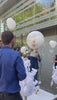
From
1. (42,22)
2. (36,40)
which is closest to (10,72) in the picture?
(36,40)

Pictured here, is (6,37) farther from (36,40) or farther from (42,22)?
(42,22)

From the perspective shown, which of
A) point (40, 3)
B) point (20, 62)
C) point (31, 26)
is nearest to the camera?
point (20, 62)

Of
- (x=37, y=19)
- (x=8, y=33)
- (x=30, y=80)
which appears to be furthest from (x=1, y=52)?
(x=37, y=19)

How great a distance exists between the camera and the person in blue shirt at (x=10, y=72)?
5.56ft

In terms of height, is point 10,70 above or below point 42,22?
below

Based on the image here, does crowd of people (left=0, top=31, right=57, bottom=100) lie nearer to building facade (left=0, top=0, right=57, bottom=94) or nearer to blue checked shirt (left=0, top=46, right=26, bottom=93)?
blue checked shirt (left=0, top=46, right=26, bottom=93)

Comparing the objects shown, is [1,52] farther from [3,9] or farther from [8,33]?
[3,9]

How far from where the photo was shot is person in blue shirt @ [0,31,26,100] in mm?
1694

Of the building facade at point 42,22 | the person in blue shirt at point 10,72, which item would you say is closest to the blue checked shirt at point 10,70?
the person in blue shirt at point 10,72

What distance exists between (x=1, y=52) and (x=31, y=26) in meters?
8.95

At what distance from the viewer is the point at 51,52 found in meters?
9.41

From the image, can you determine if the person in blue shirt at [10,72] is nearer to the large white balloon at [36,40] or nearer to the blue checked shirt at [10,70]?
the blue checked shirt at [10,70]

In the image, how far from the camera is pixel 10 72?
171 centimetres

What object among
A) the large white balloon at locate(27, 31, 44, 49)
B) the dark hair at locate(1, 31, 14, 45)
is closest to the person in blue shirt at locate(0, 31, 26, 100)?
the dark hair at locate(1, 31, 14, 45)
